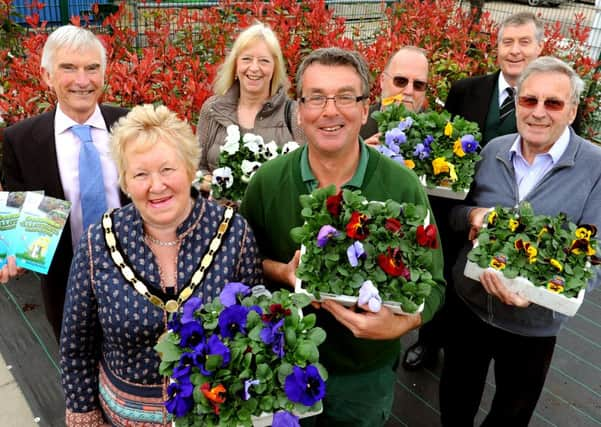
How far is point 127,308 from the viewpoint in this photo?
1.82 metres

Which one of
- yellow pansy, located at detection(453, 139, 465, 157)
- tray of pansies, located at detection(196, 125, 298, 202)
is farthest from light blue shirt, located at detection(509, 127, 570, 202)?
tray of pansies, located at detection(196, 125, 298, 202)

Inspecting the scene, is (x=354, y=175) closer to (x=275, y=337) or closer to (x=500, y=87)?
(x=275, y=337)

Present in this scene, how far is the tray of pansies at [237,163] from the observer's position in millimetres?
2684

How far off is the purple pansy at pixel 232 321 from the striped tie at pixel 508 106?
2359 mm

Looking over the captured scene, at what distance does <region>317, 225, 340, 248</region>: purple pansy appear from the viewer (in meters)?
1.71

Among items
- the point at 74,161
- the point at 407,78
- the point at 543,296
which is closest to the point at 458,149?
the point at 407,78

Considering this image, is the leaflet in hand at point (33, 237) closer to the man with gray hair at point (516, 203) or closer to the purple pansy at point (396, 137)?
the purple pansy at point (396, 137)

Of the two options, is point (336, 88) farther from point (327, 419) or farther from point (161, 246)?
point (327, 419)

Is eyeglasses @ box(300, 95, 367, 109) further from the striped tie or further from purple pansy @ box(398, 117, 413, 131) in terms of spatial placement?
the striped tie

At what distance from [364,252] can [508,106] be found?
80.0 inches

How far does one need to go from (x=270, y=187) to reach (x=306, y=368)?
2.75ft

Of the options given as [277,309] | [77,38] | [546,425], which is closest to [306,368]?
[277,309]

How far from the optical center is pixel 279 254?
2.15 metres

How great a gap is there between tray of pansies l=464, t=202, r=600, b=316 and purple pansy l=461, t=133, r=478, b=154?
0.50m
